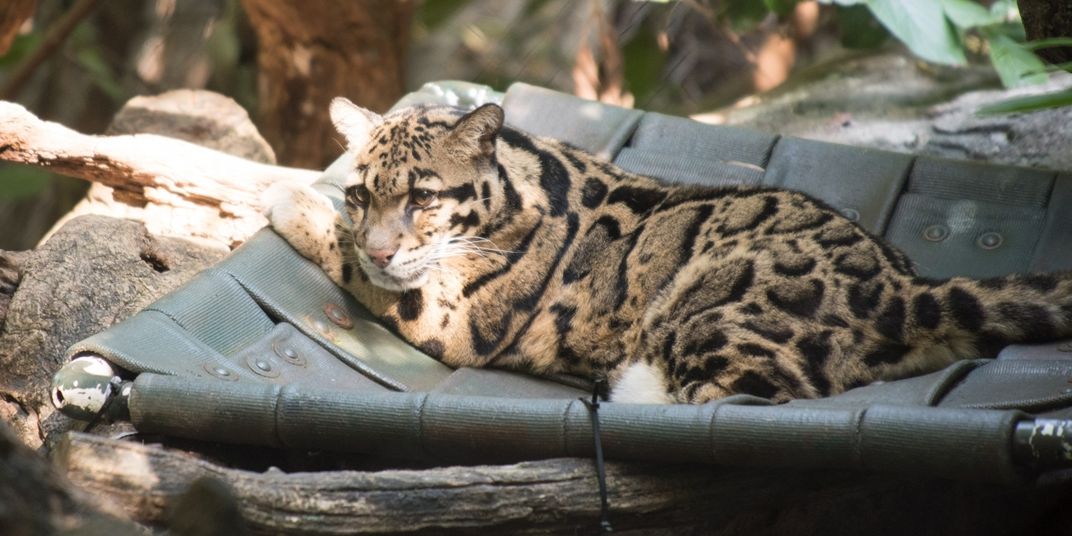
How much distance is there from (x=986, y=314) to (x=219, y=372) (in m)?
2.21

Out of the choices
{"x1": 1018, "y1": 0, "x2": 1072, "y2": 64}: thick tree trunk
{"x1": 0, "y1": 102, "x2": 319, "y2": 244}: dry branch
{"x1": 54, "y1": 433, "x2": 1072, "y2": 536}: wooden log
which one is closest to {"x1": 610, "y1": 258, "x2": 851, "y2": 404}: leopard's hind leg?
{"x1": 54, "y1": 433, "x2": 1072, "y2": 536}: wooden log

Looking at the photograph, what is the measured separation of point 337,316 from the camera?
4.11 metres

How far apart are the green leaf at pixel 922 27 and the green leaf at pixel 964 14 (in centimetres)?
11

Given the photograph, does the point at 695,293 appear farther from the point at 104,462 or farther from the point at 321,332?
the point at 104,462

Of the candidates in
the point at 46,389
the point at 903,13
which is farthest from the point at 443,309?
the point at 903,13

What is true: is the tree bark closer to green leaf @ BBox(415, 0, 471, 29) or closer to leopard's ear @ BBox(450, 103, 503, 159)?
green leaf @ BBox(415, 0, 471, 29)

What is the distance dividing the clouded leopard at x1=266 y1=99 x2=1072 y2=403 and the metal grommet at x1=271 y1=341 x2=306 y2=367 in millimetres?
408

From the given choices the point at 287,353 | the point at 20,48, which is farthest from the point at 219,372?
the point at 20,48

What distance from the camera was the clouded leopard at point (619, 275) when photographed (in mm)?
3486

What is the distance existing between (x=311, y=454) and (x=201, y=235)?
→ 7.15 feet

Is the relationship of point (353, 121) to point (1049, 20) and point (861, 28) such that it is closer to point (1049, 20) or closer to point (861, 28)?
point (1049, 20)

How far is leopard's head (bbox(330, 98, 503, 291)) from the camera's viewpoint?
4055mm

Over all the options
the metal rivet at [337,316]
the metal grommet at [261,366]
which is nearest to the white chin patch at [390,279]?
the metal rivet at [337,316]

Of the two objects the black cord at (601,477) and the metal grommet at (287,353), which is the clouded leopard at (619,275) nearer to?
the metal grommet at (287,353)
